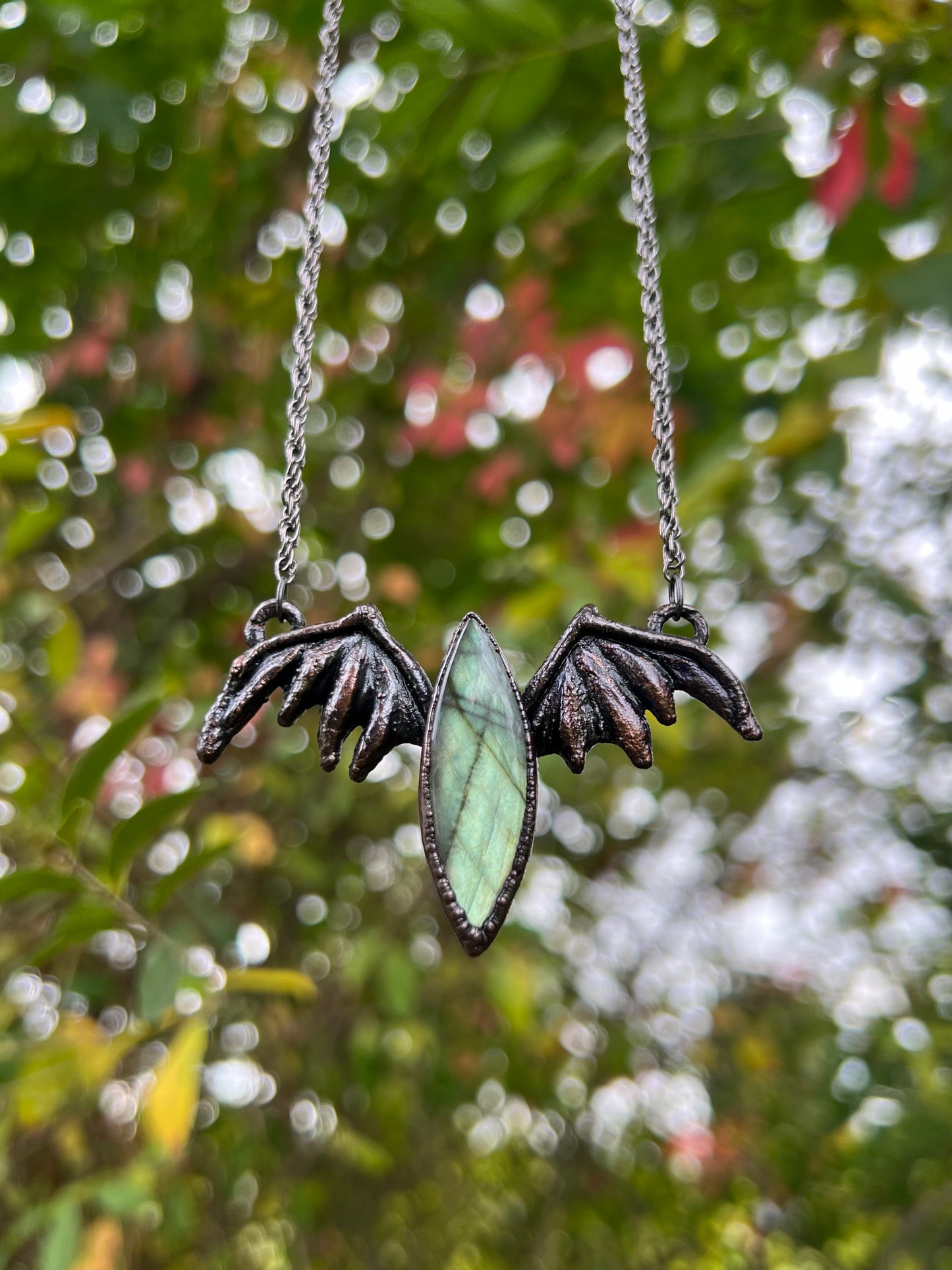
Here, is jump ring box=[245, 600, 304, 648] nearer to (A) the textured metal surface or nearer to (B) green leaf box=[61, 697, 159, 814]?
(A) the textured metal surface

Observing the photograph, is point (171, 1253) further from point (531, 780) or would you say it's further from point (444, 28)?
point (444, 28)

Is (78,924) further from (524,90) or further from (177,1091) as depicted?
(524,90)

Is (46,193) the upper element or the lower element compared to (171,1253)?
upper

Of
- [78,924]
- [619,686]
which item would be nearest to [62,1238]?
[78,924]

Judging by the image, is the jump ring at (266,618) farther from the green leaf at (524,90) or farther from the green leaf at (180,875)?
the green leaf at (524,90)

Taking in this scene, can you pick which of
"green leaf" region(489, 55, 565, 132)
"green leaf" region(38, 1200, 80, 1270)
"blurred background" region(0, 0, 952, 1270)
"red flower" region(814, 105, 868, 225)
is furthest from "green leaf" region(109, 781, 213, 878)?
"red flower" region(814, 105, 868, 225)

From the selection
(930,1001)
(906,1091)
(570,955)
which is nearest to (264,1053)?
(570,955)
